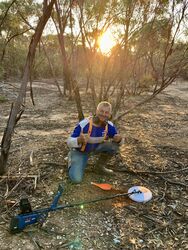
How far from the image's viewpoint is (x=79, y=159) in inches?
138

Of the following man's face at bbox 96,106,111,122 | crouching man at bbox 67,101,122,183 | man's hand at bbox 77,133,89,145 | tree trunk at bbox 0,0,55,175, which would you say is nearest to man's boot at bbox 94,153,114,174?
crouching man at bbox 67,101,122,183

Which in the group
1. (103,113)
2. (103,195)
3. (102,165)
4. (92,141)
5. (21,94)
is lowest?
(103,195)

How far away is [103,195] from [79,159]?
60 cm

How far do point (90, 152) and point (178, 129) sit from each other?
361 centimetres

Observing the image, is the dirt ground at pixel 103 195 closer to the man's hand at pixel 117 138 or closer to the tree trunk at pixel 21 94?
the tree trunk at pixel 21 94

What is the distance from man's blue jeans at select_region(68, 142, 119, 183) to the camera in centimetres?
337

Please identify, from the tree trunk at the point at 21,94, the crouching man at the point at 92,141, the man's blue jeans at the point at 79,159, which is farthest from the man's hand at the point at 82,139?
the tree trunk at the point at 21,94

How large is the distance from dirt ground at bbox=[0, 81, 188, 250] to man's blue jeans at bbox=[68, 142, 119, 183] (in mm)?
118

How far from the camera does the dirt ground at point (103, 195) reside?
2.47 m

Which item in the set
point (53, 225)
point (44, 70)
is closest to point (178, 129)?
point (53, 225)

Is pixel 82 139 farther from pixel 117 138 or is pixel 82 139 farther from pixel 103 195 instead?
pixel 103 195

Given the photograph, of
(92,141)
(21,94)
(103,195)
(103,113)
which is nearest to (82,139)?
(92,141)

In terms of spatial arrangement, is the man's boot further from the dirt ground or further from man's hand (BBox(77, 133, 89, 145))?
man's hand (BBox(77, 133, 89, 145))

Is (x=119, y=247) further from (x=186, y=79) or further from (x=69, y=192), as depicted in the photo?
(x=186, y=79)
